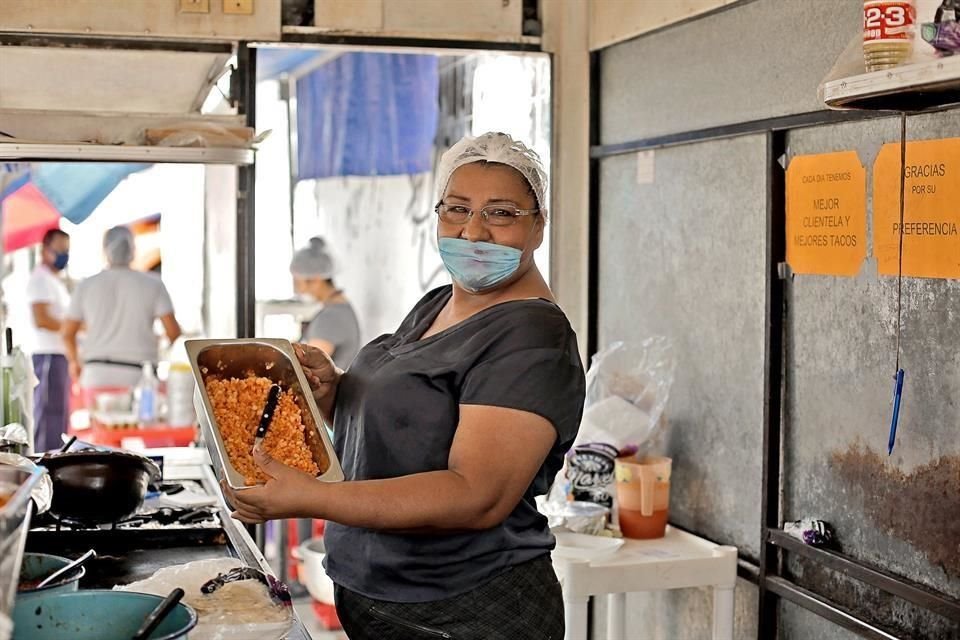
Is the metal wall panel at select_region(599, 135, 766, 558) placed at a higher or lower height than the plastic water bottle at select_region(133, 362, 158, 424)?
higher

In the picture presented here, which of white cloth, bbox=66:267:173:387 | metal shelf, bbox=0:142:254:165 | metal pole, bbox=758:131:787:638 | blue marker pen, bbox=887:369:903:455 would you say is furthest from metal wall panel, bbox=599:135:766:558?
white cloth, bbox=66:267:173:387

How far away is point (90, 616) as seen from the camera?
58.5 inches

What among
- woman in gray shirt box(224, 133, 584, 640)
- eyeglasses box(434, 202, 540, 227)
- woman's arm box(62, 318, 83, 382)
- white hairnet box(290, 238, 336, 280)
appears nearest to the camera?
woman in gray shirt box(224, 133, 584, 640)

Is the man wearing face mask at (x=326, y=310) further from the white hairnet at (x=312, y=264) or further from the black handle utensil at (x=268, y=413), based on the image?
the black handle utensil at (x=268, y=413)

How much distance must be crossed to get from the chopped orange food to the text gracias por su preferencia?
1.21 meters

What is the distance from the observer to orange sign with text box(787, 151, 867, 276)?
2.43 meters

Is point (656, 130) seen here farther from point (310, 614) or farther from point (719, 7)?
point (310, 614)

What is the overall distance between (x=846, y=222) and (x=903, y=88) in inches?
31.1

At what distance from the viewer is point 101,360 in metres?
6.41

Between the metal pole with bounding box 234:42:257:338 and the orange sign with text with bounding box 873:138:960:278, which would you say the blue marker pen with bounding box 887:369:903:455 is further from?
the metal pole with bounding box 234:42:257:338

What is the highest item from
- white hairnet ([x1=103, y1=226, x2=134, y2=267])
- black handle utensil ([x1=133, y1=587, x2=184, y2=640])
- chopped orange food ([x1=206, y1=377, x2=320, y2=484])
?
white hairnet ([x1=103, y1=226, x2=134, y2=267])

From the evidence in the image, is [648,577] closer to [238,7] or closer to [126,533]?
[126,533]

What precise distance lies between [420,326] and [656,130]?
52.1 inches


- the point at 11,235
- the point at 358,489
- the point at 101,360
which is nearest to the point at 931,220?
the point at 358,489
